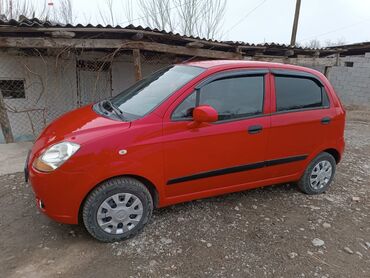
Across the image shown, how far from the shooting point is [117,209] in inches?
109

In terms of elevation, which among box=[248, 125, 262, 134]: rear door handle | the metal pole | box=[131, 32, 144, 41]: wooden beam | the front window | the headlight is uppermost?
the metal pole

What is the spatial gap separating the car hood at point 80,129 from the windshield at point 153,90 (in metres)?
0.26

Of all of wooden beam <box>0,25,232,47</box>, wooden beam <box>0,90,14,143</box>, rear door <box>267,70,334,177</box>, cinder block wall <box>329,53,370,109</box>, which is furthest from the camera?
cinder block wall <box>329,53,370,109</box>

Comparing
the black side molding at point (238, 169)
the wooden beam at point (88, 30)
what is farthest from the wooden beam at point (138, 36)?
the black side molding at point (238, 169)

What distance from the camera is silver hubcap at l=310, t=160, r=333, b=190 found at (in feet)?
12.8

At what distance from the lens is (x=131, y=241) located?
288 centimetres

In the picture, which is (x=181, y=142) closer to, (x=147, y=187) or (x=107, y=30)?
(x=147, y=187)

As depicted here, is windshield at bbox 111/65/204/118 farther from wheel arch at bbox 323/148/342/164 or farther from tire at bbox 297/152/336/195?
wheel arch at bbox 323/148/342/164

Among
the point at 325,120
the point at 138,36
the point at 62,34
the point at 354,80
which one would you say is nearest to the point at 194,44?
the point at 138,36

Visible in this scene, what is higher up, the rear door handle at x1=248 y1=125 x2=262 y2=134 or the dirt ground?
the rear door handle at x1=248 y1=125 x2=262 y2=134

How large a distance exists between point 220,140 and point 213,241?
0.98 meters

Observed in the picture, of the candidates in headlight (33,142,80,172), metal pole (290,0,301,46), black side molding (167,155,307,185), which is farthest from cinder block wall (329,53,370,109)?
headlight (33,142,80,172)

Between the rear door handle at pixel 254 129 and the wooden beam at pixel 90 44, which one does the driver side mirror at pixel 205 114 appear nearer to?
the rear door handle at pixel 254 129

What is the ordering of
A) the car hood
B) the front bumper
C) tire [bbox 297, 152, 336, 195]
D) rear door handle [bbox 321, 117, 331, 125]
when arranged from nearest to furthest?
the front bumper → the car hood → rear door handle [bbox 321, 117, 331, 125] → tire [bbox 297, 152, 336, 195]
